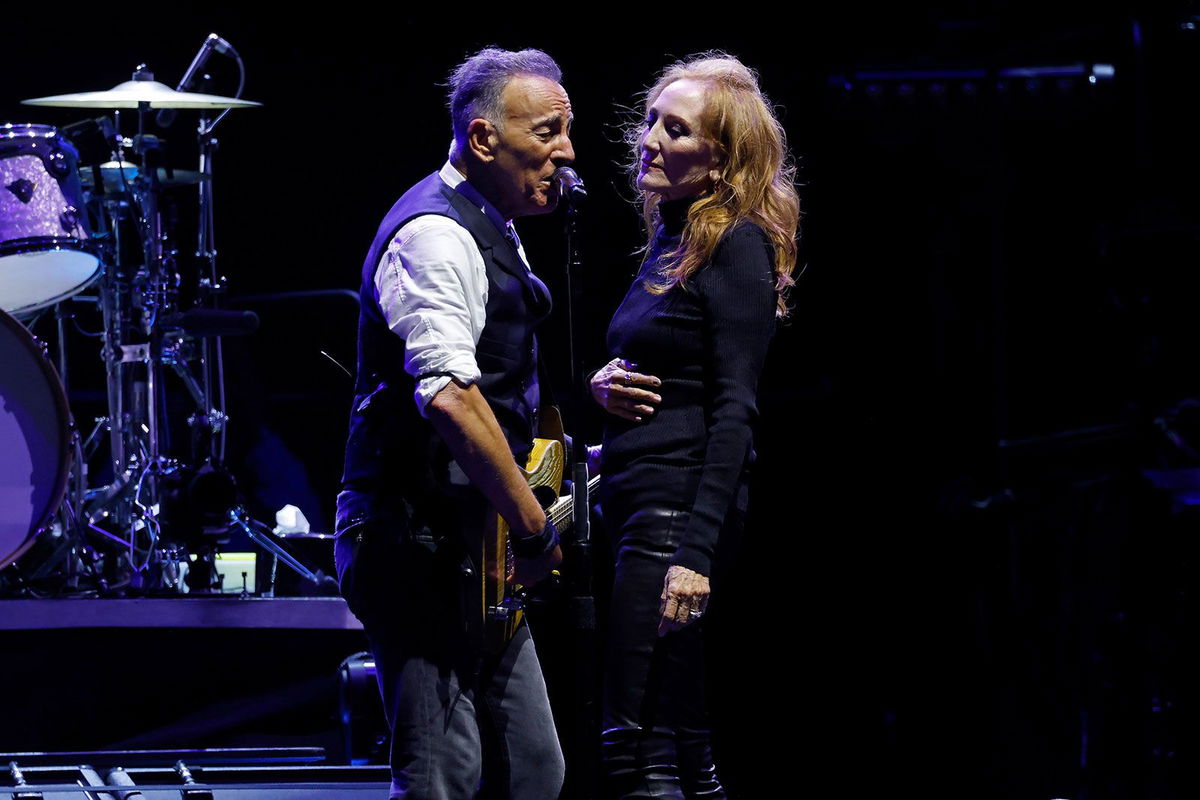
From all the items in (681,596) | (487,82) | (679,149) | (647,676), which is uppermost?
(487,82)

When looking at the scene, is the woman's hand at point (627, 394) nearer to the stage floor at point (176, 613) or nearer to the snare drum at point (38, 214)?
the stage floor at point (176, 613)

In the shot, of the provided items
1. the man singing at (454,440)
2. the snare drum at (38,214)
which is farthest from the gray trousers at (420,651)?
the snare drum at (38,214)

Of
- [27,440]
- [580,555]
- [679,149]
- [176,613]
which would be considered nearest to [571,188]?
[679,149]

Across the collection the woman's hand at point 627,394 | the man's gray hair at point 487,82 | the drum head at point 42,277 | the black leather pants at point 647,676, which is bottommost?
the black leather pants at point 647,676

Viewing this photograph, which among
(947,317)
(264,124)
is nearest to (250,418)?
(264,124)

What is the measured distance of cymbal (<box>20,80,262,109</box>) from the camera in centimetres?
Result: 523

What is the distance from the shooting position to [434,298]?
8.30ft

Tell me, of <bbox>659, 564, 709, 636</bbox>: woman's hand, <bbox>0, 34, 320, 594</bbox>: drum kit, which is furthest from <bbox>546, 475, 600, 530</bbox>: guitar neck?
<bbox>0, 34, 320, 594</bbox>: drum kit

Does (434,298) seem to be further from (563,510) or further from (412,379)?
(563,510)

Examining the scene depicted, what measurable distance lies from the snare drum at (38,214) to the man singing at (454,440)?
97.7 inches

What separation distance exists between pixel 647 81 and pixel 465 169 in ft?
8.94

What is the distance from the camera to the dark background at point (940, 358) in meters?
4.96

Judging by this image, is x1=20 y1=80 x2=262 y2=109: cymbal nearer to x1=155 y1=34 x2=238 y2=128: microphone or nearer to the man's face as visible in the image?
x1=155 y1=34 x2=238 y2=128: microphone

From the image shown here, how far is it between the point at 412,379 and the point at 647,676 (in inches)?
30.0
